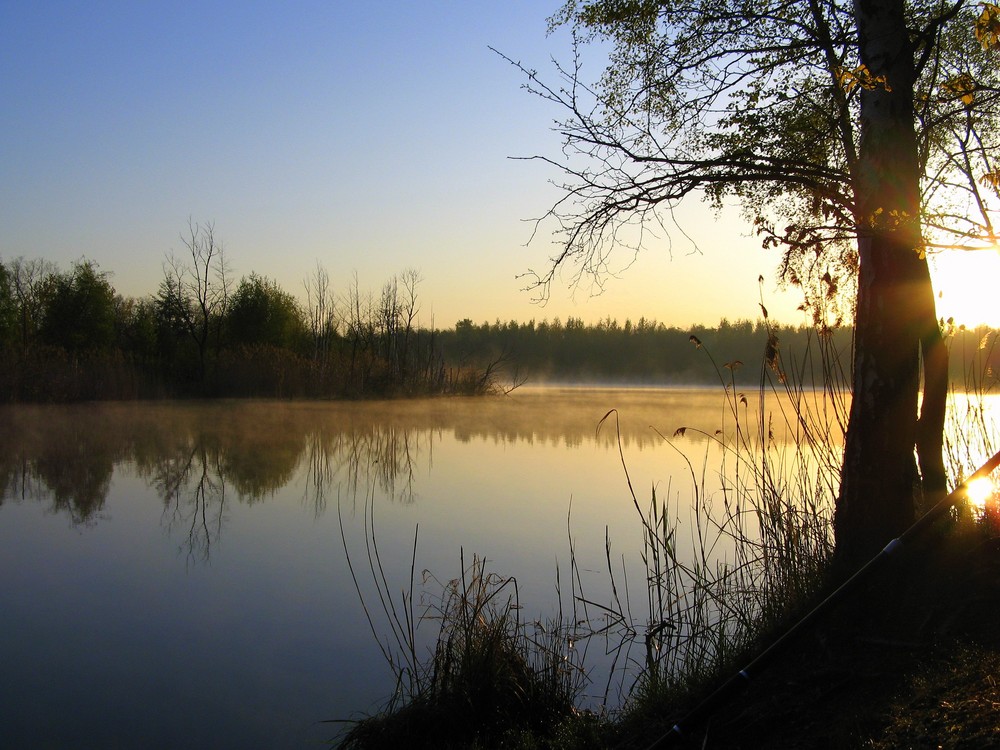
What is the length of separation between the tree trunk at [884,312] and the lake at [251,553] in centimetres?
153

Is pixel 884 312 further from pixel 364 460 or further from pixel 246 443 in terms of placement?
pixel 246 443

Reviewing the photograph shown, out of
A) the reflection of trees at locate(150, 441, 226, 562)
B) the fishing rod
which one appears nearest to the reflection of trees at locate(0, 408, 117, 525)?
the reflection of trees at locate(150, 441, 226, 562)

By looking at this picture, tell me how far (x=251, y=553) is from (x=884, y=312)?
4.90 m

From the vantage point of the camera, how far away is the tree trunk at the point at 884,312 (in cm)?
392

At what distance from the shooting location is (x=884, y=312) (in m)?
3.99

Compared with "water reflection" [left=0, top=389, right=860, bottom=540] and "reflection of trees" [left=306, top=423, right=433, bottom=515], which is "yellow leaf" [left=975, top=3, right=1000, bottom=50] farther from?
"reflection of trees" [left=306, top=423, right=433, bottom=515]

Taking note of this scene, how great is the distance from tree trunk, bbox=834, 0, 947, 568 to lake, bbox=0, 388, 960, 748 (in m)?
1.53

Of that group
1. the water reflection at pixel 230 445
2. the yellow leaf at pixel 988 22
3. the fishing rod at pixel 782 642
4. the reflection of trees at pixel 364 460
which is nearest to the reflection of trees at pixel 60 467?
the water reflection at pixel 230 445

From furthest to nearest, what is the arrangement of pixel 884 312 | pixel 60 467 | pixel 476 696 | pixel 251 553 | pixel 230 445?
pixel 230 445 < pixel 60 467 < pixel 251 553 < pixel 884 312 < pixel 476 696

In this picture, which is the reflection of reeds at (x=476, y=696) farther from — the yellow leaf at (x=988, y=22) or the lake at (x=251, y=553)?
the yellow leaf at (x=988, y=22)

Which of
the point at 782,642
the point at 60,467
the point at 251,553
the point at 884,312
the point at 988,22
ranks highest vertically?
the point at 988,22

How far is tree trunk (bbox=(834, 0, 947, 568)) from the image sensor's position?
3924 mm

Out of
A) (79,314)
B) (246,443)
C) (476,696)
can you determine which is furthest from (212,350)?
(476,696)

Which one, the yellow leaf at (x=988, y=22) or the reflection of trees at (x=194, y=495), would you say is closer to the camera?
the yellow leaf at (x=988, y=22)
